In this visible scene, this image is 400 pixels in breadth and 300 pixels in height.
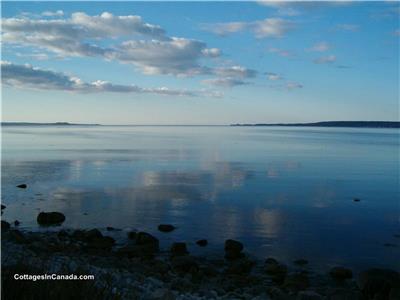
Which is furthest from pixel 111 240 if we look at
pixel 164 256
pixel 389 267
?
pixel 389 267

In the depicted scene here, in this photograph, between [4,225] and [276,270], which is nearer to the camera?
[276,270]

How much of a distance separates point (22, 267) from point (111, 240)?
9.17 meters

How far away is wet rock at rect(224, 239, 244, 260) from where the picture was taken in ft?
51.3

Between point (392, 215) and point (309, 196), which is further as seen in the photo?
point (309, 196)

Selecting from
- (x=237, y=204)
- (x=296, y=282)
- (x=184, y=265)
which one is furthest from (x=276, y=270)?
(x=237, y=204)

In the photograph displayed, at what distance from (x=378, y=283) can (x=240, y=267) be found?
423 cm

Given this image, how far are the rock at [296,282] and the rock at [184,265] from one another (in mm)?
2903

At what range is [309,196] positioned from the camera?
26.5 metres

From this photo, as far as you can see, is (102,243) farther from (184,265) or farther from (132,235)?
(184,265)

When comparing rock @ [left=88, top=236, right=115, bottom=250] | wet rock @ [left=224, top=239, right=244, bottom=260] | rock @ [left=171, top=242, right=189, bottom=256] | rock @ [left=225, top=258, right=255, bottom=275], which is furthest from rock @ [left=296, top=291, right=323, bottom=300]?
rock @ [left=88, top=236, right=115, bottom=250]

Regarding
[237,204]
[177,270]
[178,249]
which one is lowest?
[177,270]

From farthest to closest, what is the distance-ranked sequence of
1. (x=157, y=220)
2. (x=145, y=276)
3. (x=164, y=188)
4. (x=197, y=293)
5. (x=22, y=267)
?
(x=164, y=188), (x=157, y=220), (x=145, y=276), (x=197, y=293), (x=22, y=267)

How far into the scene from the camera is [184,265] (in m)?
14.3

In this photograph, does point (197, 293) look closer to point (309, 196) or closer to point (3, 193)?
point (309, 196)
